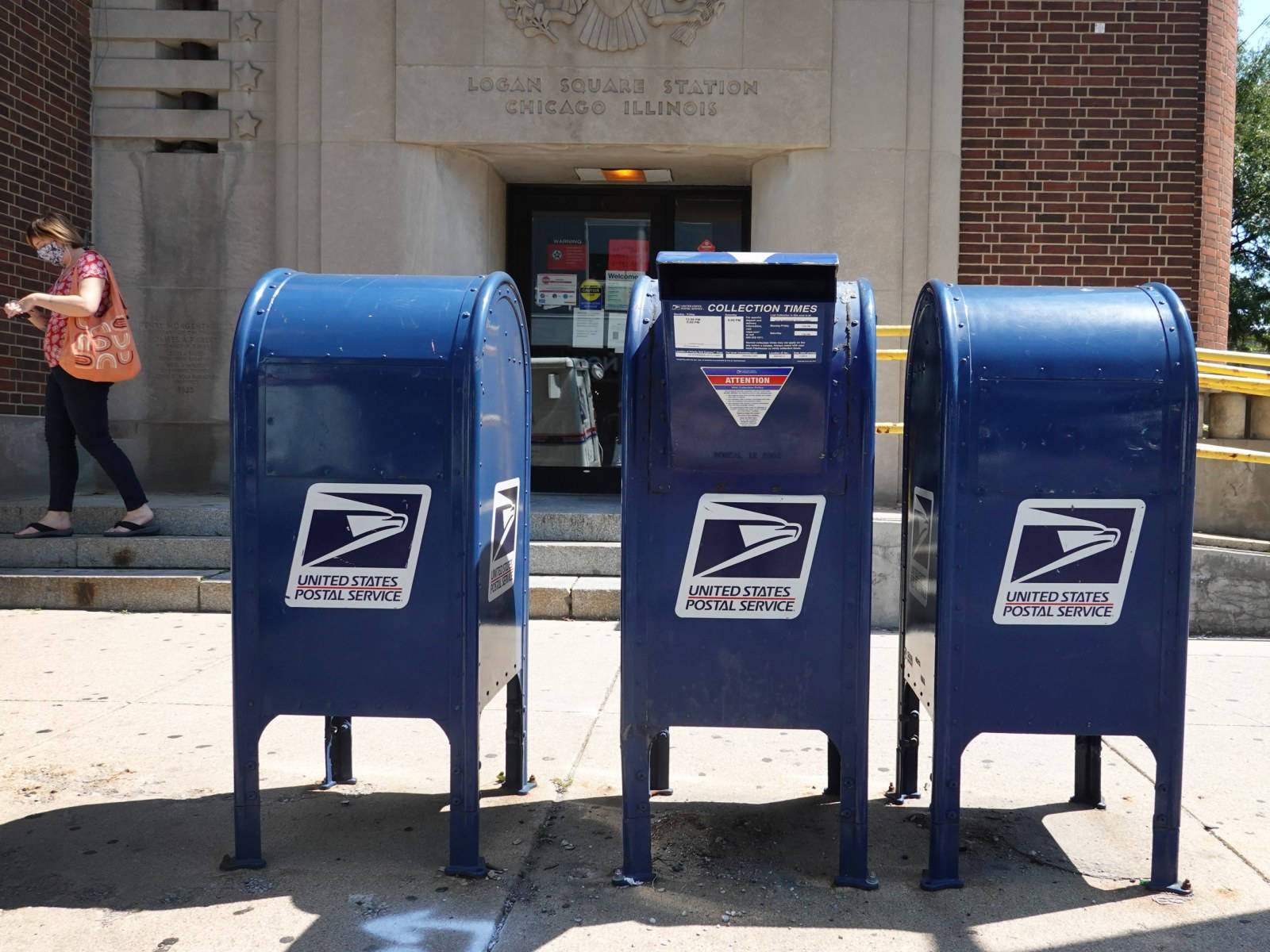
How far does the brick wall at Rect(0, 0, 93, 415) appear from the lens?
320 inches

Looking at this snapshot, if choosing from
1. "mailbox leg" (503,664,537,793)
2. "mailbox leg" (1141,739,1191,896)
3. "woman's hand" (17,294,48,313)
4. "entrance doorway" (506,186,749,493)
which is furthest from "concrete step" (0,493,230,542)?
"mailbox leg" (1141,739,1191,896)

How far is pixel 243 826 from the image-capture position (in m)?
3.42

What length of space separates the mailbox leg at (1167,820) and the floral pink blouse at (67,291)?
19.5 ft

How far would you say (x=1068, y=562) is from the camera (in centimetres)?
330

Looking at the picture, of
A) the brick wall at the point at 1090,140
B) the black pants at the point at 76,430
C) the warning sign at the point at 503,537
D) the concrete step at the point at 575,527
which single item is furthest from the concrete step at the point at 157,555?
the brick wall at the point at 1090,140

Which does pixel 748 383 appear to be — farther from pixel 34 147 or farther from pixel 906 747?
pixel 34 147

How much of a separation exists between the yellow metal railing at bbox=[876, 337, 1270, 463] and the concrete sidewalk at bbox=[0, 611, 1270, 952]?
1.87 metres

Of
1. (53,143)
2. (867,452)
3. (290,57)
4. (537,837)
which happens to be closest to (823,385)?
(867,452)

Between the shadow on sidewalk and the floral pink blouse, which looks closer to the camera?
the shadow on sidewalk

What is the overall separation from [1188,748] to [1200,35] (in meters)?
6.28

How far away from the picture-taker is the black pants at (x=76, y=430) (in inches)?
262

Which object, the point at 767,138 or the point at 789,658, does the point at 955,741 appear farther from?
the point at 767,138

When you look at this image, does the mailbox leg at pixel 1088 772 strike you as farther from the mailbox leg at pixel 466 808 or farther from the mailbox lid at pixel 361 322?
the mailbox lid at pixel 361 322

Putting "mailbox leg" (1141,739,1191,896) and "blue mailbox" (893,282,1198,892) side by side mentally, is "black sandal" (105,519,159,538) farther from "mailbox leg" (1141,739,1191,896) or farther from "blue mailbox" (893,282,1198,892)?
"mailbox leg" (1141,739,1191,896)
